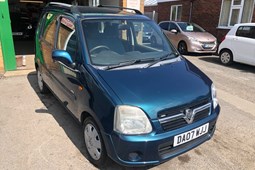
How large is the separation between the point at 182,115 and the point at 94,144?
1053 mm

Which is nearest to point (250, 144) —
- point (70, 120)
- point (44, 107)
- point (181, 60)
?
point (181, 60)

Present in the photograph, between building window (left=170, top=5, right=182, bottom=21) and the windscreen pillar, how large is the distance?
13.3m

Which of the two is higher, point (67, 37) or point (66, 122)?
point (67, 37)

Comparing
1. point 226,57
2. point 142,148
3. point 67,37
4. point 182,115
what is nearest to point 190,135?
point 182,115

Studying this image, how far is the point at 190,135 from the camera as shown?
249 cm

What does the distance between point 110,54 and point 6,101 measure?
2.84 metres

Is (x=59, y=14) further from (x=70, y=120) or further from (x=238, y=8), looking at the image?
(x=238, y=8)

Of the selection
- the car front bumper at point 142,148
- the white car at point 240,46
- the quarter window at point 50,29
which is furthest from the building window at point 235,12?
the car front bumper at point 142,148

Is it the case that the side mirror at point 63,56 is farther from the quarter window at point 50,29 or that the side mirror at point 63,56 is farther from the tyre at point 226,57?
the tyre at point 226,57

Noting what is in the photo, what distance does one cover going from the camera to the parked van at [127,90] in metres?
2.26

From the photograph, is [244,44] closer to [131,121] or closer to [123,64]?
[123,64]

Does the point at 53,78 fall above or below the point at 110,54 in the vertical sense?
below

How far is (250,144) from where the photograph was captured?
11.1ft

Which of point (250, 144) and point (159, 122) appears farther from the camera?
point (250, 144)
